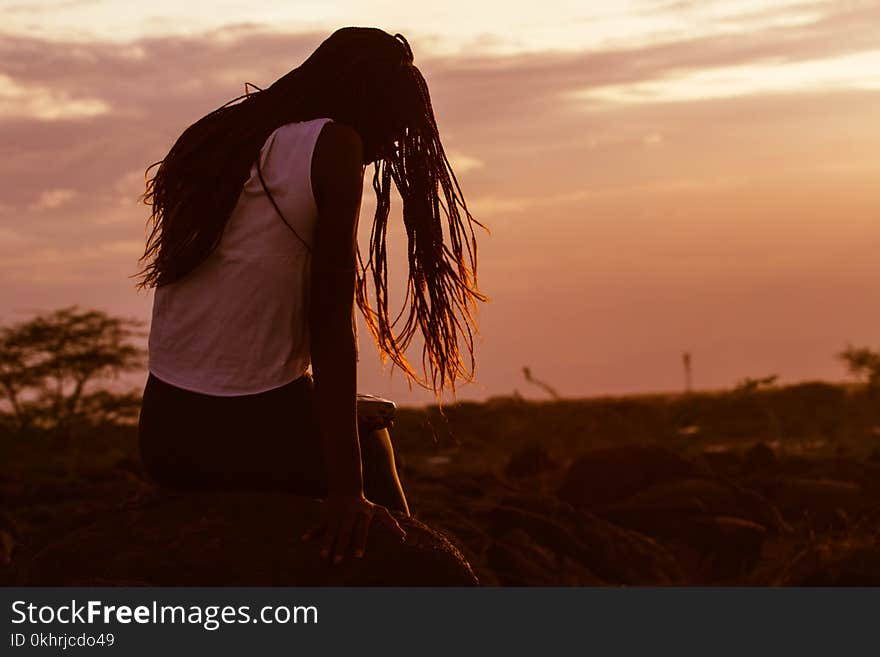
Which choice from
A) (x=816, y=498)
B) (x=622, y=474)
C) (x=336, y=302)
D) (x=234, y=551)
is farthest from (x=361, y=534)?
(x=816, y=498)

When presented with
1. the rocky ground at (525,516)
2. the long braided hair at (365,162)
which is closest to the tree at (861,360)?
the rocky ground at (525,516)

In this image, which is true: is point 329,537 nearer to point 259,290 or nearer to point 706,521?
point 259,290

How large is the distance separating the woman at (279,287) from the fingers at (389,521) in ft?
0.04

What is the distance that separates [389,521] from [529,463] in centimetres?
808

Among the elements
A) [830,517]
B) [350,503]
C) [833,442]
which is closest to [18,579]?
[350,503]

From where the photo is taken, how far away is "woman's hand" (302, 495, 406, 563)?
13.8 ft

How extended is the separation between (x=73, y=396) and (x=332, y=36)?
38.9 feet

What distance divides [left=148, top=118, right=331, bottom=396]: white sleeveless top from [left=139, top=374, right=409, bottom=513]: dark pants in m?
0.05

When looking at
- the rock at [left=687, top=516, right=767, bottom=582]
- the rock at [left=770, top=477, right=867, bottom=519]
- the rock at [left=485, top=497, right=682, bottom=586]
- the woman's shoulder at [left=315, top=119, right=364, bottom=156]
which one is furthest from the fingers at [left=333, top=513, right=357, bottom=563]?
the rock at [left=770, top=477, right=867, bottom=519]

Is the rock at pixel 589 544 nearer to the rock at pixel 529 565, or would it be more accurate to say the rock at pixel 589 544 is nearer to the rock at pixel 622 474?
the rock at pixel 529 565

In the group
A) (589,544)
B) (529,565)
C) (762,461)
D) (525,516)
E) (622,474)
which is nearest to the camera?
(529,565)

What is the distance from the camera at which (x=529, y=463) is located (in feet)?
40.5

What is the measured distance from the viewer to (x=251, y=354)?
14.0ft

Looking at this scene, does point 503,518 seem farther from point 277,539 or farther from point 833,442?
point 833,442
